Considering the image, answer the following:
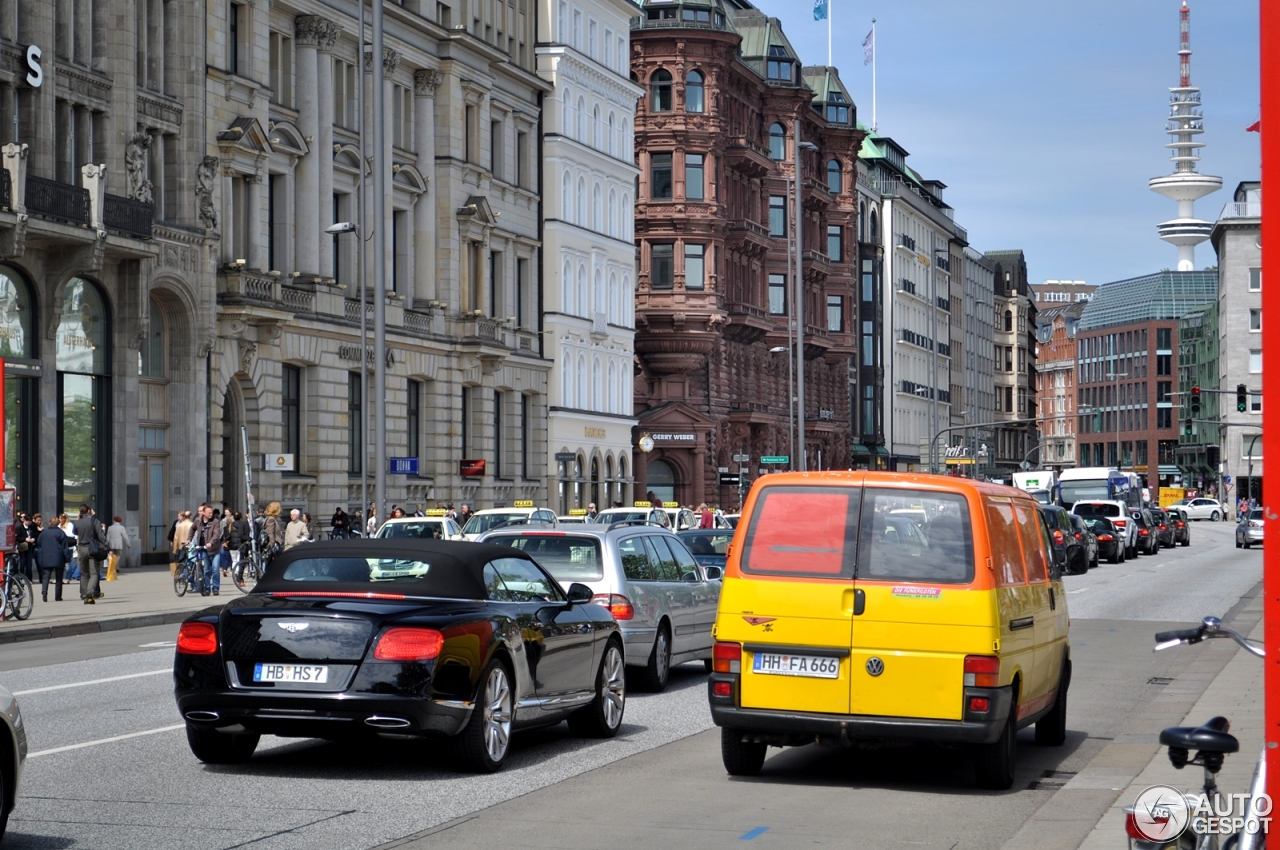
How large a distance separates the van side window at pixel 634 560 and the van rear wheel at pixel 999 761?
600 cm

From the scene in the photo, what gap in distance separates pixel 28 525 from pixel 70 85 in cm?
1023

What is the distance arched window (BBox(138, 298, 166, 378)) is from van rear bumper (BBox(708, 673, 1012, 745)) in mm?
36442

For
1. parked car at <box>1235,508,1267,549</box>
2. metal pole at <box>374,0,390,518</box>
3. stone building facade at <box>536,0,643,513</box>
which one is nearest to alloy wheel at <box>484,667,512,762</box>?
metal pole at <box>374,0,390,518</box>

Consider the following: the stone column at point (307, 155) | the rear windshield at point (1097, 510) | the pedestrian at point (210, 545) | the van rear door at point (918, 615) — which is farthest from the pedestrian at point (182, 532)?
the rear windshield at point (1097, 510)

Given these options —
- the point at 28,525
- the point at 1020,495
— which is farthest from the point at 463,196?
the point at 1020,495

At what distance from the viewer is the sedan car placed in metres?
8.88

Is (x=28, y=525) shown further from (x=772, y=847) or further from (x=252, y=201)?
(x=772, y=847)

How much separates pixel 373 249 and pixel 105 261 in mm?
14789

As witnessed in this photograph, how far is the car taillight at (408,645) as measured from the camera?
11570 millimetres

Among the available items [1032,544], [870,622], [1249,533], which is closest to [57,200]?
[1032,544]

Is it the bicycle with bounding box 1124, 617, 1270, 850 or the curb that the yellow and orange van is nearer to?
the bicycle with bounding box 1124, 617, 1270, 850

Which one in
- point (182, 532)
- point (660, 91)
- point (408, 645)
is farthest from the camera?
point (660, 91)

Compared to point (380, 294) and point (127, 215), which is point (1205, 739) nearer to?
point (380, 294)

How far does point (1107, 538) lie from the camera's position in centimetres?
6019
